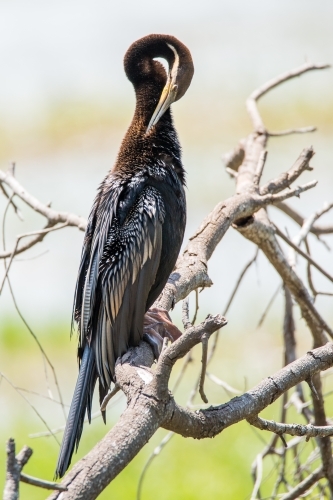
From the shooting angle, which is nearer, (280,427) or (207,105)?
(280,427)

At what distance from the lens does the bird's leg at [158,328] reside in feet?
8.68

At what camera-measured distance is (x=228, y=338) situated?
730cm

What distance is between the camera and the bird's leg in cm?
265

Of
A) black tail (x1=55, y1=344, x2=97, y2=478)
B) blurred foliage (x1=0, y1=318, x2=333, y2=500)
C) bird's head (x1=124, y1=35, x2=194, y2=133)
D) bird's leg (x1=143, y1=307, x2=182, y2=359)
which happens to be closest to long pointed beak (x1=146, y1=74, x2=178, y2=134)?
bird's head (x1=124, y1=35, x2=194, y2=133)

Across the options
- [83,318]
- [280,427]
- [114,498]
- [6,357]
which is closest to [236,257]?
[6,357]

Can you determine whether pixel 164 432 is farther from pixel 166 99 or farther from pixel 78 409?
pixel 78 409

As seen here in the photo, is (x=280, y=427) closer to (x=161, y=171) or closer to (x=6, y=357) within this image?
(x=161, y=171)

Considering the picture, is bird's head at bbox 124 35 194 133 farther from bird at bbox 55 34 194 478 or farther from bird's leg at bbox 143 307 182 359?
bird's leg at bbox 143 307 182 359

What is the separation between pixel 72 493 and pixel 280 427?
27.4 inches

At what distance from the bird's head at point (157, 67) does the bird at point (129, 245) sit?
0.11 ft

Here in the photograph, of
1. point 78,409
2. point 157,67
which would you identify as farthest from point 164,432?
point 78,409

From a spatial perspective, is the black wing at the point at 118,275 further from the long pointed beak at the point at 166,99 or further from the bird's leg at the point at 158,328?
the long pointed beak at the point at 166,99

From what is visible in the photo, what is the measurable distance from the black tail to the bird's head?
1162 millimetres

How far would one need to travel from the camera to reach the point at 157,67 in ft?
10.9
